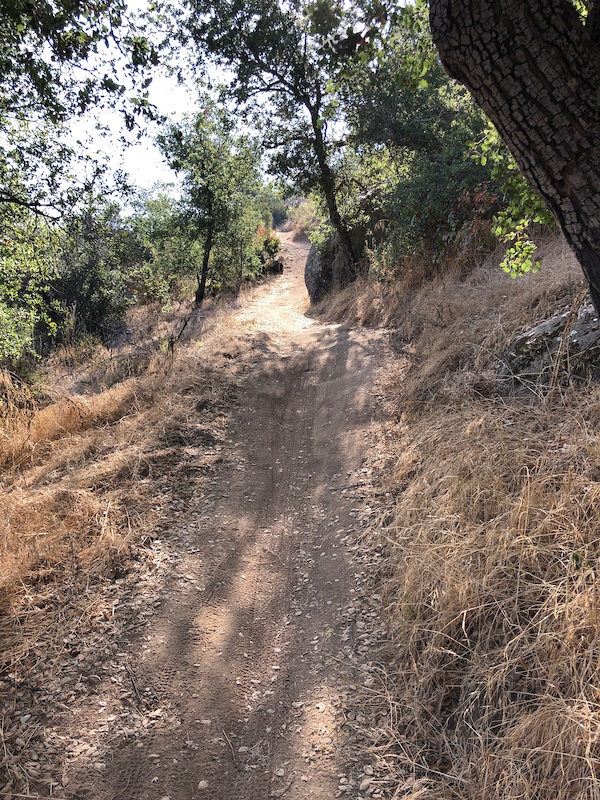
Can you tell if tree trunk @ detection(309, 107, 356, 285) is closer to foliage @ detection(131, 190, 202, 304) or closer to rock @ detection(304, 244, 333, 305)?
rock @ detection(304, 244, 333, 305)

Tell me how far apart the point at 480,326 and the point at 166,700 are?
515 cm

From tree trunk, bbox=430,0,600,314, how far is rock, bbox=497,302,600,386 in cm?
232

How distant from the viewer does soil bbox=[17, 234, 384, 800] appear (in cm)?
244

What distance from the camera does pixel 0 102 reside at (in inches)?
202

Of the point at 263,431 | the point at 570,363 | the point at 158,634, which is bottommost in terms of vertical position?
the point at 158,634

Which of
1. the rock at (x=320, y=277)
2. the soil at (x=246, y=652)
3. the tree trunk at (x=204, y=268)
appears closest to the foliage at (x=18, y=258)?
the soil at (x=246, y=652)

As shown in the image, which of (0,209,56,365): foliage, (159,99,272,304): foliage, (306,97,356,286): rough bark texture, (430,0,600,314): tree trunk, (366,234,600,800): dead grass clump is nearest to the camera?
(430,0,600,314): tree trunk

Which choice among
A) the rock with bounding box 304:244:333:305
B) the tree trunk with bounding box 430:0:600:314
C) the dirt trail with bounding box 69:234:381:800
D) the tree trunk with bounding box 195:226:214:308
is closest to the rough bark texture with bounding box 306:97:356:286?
the rock with bounding box 304:244:333:305

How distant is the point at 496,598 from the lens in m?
2.66

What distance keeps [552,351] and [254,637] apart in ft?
11.9

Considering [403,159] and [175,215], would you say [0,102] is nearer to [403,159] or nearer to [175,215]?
[403,159]

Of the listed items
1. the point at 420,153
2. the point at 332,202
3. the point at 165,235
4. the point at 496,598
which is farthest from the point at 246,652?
the point at 165,235

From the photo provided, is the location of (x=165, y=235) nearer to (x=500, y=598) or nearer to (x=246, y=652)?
(x=246, y=652)

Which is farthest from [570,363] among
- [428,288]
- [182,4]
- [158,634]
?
[182,4]
